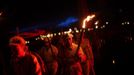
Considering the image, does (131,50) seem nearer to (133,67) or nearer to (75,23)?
(133,67)

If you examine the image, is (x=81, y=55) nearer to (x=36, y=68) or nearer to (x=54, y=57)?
(x=54, y=57)

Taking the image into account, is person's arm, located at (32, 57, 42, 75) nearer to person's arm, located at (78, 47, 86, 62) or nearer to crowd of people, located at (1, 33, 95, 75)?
crowd of people, located at (1, 33, 95, 75)

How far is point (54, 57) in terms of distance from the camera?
370 inches

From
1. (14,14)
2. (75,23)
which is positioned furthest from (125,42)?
(14,14)

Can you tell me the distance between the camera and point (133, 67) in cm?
1241

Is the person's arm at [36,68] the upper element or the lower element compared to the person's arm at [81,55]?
lower

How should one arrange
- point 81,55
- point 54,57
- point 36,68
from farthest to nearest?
1. point 54,57
2. point 81,55
3. point 36,68

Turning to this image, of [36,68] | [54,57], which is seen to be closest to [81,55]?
[54,57]

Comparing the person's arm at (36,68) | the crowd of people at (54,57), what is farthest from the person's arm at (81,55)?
the person's arm at (36,68)

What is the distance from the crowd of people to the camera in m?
8.30

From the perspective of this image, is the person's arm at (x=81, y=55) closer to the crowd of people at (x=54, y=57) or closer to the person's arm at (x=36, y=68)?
the crowd of people at (x=54, y=57)

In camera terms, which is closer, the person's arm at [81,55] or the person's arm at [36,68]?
the person's arm at [36,68]

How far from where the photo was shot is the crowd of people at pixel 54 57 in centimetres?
830

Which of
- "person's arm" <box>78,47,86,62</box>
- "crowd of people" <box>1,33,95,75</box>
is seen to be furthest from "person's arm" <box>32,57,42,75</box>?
"person's arm" <box>78,47,86,62</box>
